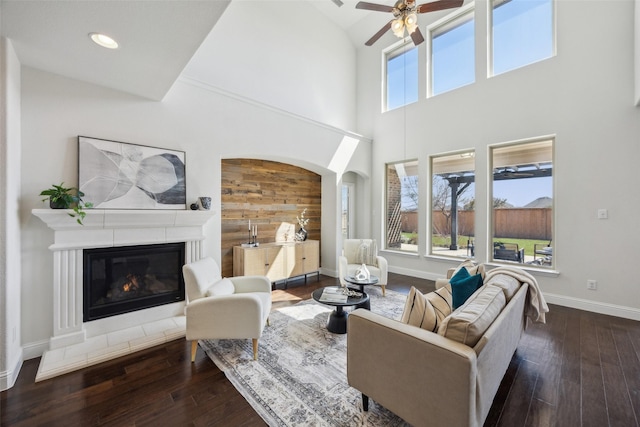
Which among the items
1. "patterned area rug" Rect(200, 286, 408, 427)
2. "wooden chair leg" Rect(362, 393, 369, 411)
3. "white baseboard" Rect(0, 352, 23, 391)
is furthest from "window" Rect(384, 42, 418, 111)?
"white baseboard" Rect(0, 352, 23, 391)

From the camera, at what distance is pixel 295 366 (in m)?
2.35

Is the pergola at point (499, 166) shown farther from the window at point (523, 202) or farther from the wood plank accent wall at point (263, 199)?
the wood plank accent wall at point (263, 199)

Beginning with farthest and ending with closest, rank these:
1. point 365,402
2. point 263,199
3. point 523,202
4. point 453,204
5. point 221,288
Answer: point 453,204
point 263,199
point 523,202
point 221,288
point 365,402

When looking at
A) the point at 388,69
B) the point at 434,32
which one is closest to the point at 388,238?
the point at 388,69

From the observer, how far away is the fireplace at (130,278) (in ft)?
9.27

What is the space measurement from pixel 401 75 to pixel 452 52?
1077mm

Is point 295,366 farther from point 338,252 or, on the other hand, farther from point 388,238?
point 388,238

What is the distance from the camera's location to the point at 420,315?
1716mm

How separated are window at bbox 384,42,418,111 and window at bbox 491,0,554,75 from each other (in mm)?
1453

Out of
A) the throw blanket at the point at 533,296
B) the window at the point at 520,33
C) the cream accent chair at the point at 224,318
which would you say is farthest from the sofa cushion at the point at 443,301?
the window at the point at 520,33

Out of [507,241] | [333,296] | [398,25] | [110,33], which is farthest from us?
[507,241]

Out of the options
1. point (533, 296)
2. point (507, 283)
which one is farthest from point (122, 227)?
point (533, 296)

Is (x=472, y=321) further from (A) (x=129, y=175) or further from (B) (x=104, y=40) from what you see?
(A) (x=129, y=175)

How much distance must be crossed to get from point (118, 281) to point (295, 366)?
7.48 ft
